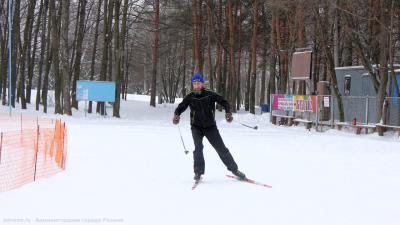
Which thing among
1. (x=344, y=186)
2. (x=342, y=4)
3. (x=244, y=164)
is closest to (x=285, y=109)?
(x=342, y=4)

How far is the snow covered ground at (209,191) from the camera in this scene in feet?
20.0

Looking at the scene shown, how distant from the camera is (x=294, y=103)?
24.1 m

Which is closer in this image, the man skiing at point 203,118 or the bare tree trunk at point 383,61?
the man skiing at point 203,118

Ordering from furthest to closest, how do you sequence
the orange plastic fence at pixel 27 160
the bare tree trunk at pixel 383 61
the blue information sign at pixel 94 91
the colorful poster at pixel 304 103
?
the blue information sign at pixel 94 91
the colorful poster at pixel 304 103
the bare tree trunk at pixel 383 61
the orange plastic fence at pixel 27 160

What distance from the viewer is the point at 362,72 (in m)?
24.7

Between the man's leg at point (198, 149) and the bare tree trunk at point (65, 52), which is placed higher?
the bare tree trunk at point (65, 52)

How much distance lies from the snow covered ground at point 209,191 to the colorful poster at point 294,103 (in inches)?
361

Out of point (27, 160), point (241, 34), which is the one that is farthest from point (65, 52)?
point (27, 160)

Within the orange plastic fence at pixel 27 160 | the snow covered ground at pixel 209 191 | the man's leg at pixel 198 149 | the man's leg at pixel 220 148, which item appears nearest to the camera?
the snow covered ground at pixel 209 191

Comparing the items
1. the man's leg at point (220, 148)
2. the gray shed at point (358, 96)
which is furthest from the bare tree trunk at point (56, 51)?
the man's leg at point (220, 148)

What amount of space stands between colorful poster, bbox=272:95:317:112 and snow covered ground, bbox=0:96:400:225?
30.1 ft

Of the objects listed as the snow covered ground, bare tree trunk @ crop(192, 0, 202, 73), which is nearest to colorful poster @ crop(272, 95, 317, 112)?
bare tree trunk @ crop(192, 0, 202, 73)

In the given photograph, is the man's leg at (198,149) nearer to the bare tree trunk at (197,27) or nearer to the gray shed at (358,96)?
the gray shed at (358,96)

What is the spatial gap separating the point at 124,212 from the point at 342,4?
1823cm
